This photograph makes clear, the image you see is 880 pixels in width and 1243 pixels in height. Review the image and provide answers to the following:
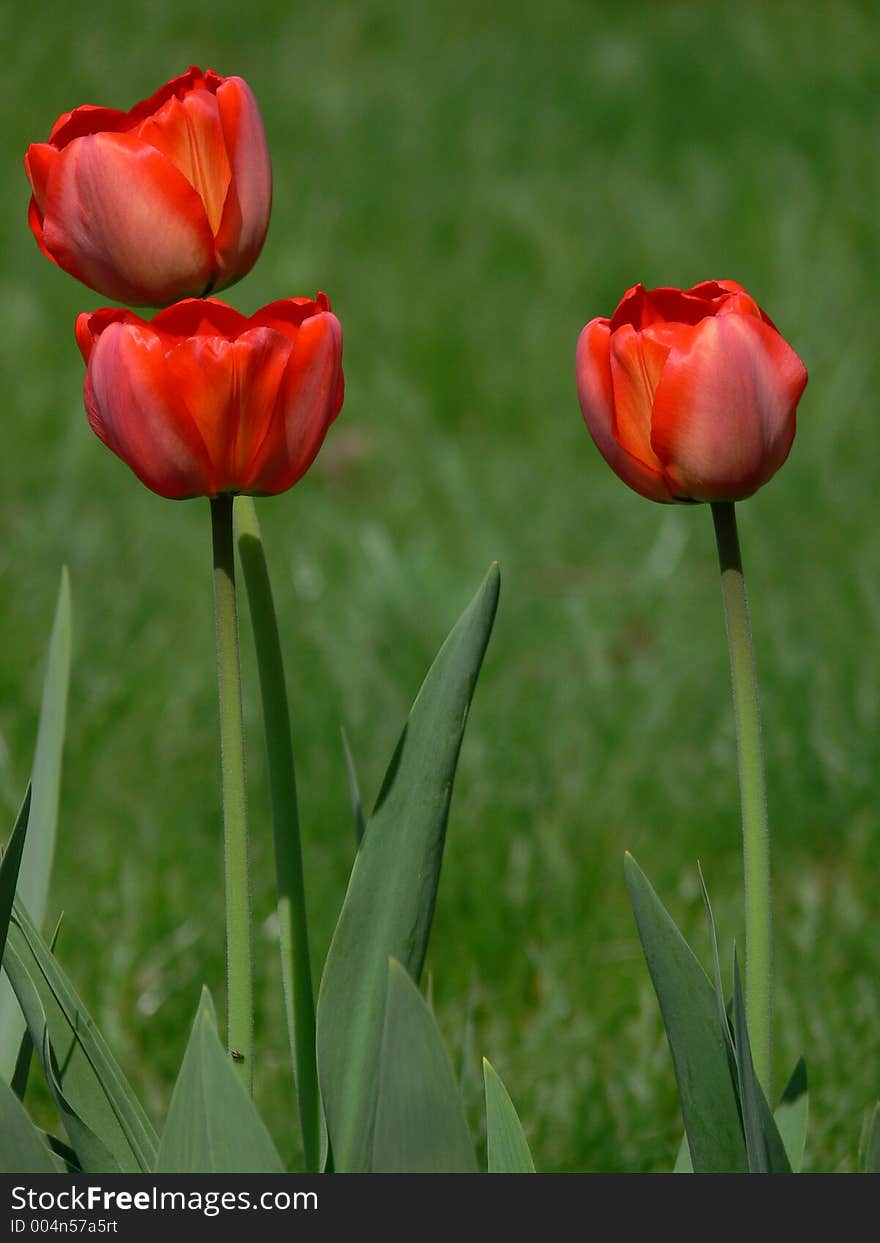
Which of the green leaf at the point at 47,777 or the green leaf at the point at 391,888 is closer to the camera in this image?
the green leaf at the point at 391,888

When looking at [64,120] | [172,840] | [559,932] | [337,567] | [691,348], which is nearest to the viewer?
[691,348]

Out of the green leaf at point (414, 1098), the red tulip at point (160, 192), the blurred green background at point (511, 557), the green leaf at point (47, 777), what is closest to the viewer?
the green leaf at point (414, 1098)

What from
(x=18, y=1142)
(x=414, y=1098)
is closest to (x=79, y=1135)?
(x=18, y=1142)

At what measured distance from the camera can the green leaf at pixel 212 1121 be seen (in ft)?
2.38

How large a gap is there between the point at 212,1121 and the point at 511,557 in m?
1.91

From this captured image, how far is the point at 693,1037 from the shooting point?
77 centimetres

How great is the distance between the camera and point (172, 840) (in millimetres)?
1808

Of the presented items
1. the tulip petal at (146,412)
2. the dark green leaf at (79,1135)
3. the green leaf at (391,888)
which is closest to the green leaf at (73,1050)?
the dark green leaf at (79,1135)

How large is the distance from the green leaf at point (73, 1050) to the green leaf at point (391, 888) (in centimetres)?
11

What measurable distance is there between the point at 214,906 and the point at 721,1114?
1000mm

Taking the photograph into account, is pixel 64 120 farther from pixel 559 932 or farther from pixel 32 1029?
pixel 559 932

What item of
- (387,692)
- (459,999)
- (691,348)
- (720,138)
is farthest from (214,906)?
(720,138)

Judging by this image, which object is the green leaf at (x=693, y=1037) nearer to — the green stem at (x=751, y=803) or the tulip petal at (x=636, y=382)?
the green stem at (x=751, y=803)

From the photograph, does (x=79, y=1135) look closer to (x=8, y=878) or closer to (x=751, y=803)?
(x=8, y=878)
